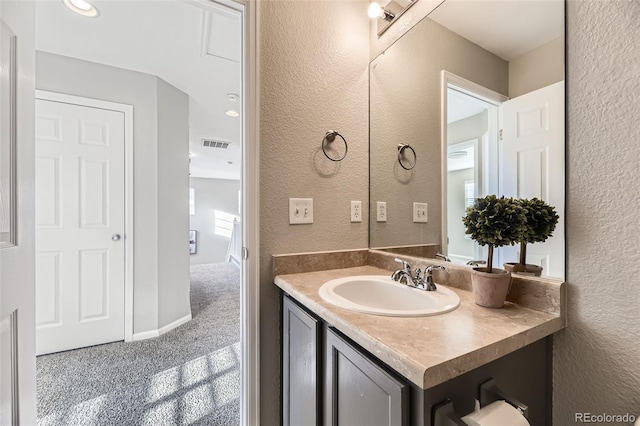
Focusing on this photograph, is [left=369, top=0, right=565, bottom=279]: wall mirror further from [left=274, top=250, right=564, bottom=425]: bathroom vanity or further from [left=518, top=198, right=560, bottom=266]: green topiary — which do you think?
[left=274, top=250, right=564, bottom=425]: bathroom vanity

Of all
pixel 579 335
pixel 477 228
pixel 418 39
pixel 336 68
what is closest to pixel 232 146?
pixel 336 68

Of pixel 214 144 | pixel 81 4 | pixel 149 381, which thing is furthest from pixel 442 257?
pixel 214 144

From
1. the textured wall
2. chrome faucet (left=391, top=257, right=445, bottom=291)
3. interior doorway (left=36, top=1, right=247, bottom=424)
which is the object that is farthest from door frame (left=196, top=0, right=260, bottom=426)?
the textured wall

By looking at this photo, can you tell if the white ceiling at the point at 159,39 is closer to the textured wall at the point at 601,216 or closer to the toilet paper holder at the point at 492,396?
the textured wall at the point at 601,216

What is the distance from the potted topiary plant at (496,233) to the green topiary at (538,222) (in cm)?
3

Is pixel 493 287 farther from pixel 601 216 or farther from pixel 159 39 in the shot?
pixel 159 39

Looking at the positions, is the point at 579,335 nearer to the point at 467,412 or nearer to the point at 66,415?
the point at 467,412

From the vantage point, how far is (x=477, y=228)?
32.2 inches

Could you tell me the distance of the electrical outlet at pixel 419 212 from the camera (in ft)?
4.21

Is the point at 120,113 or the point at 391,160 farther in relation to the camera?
the point at 120,113

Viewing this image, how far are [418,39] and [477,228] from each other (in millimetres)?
1004

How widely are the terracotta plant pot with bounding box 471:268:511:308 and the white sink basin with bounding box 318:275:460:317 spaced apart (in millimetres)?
79

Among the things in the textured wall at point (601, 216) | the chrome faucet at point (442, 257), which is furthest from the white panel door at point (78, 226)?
the textured wall at point (601, 216)

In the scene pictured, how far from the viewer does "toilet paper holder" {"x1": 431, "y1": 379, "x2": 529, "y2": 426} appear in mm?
545
